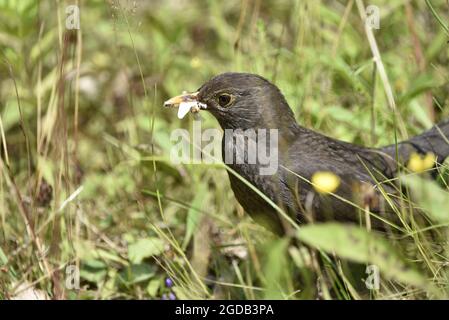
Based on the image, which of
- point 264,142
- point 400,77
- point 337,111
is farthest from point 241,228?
point 400,77

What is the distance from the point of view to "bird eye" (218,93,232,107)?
383cm

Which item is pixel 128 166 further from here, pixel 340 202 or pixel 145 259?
pixel 340 202

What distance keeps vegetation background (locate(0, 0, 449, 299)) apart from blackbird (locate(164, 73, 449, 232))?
0.57 feet

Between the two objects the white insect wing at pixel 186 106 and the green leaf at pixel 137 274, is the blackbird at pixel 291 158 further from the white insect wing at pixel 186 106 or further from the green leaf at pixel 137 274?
the green leaf at pixel 137 274

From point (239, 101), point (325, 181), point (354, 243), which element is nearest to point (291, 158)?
point (325, 181)

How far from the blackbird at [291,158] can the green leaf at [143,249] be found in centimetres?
52

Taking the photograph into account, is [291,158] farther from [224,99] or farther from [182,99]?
[182,99]

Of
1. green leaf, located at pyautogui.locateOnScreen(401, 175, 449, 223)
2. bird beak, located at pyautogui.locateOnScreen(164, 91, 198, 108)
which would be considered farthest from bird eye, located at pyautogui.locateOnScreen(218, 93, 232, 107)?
green leaf, located at pyautogui.locateOnScreen(401, 175, 449, 223)

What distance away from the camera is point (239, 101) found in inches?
151

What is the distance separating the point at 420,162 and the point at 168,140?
1.46 meters

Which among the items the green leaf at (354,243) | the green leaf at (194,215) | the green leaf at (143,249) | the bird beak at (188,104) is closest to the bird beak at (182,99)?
the bird beak at (188,104)
